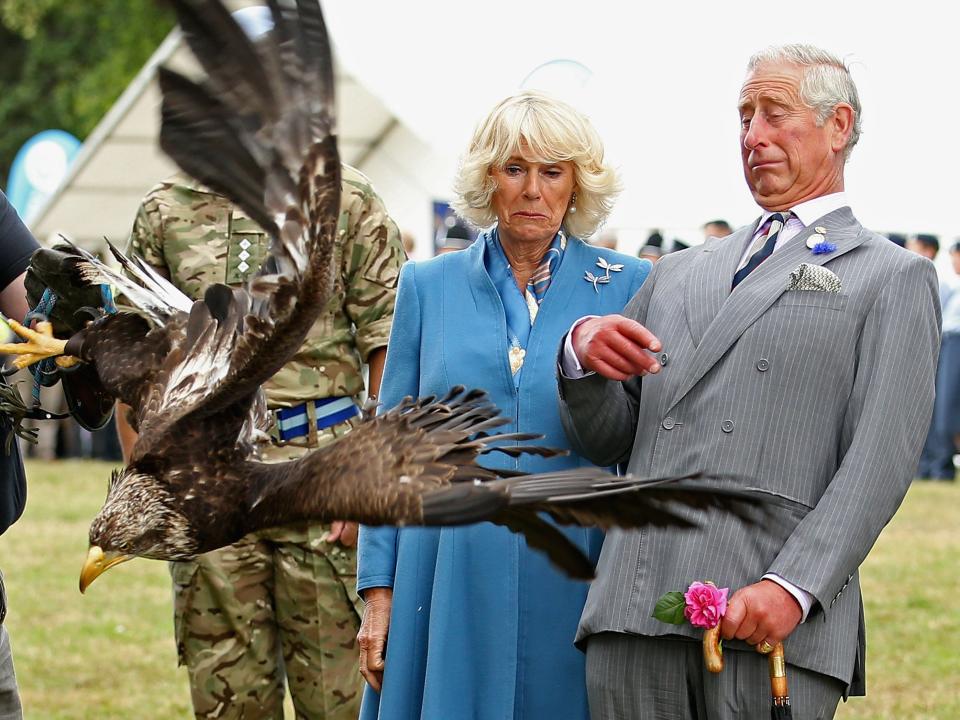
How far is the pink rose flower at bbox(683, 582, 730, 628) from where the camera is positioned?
281 cm

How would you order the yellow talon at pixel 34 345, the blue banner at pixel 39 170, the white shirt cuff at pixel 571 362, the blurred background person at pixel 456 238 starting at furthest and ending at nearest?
the blue banner at pixel 39 170, the blurred background person at pixel 456 238, the yellow talon at pixel 34 345, the white shirt cuff at pixel 571 362

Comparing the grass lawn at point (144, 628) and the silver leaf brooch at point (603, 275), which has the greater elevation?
the silver leaf brooch at point (603, 275)

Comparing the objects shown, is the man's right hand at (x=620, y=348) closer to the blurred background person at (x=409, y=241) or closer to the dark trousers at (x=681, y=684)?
Answer: the dark trousers at (x=681, y=684)

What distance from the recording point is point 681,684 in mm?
2949

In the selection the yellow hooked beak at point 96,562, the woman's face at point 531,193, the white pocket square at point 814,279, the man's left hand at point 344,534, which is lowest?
the man's left hand at point 344,534

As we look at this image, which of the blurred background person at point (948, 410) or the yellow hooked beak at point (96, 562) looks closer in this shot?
the yellow hooked beak at point (96, 562)

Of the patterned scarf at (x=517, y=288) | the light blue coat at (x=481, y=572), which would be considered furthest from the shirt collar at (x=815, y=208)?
the patterned scarf at (x=517, y=288)

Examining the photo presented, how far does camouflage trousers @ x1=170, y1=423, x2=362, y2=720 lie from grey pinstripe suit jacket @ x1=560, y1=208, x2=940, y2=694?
123cm

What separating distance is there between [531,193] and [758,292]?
2.37ft

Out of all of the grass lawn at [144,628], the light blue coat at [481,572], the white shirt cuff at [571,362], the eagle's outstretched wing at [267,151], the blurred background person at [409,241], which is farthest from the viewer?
the blurred background person at [409,241]

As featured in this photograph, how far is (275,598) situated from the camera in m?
4.16

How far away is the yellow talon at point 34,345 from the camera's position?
3.64 meters

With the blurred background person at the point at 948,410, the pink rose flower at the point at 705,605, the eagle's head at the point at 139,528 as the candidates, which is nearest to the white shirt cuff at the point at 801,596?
the pink rose flower at the point at 705,605

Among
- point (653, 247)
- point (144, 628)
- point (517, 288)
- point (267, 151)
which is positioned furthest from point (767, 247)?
point (653, 247)
